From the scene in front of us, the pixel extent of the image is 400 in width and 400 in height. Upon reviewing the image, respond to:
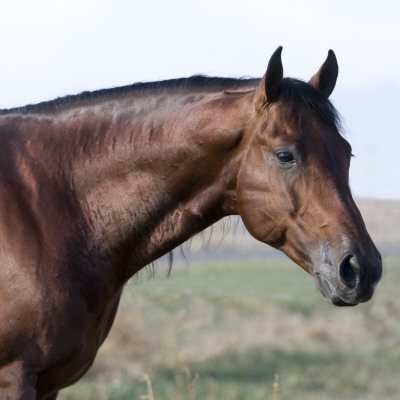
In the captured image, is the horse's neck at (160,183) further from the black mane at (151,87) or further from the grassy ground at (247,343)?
the grassy ground at (247,343)

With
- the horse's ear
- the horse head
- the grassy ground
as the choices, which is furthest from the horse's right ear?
the grassy ground

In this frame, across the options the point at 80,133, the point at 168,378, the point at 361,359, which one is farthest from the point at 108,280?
the point at 361,359

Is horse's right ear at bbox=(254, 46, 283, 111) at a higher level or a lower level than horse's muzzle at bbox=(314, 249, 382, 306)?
higher

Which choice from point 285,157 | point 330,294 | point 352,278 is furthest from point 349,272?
point 285,157

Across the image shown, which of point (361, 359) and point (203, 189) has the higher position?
point (203, 189)

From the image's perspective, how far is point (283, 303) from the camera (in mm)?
19203

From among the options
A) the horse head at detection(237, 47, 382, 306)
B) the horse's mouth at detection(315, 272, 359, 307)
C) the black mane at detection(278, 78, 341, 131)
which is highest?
the black mane at detection(278, 78, 341, 131)

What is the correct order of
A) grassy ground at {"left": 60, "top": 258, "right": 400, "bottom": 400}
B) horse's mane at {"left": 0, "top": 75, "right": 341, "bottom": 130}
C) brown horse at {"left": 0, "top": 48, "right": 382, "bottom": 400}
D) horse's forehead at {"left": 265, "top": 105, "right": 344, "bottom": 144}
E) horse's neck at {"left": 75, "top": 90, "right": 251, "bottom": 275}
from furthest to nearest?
1. grassy ground at {"left": 60, "top": 258, "right": 400, "bottom": 400}
2. horse's mane at {"left": 0, "top": 75, "right": 341, "bottom": 130}
3. horse's neck at {"left": 75, "top": 90, "right": 251, "bottom": 275}
4. horse's forehead at {"left": 265, "top": 105, "right": 344, "bottom": 144}
5. brown horse at {"left": 0, "top": 48, "right": 382, "bottom": 400}

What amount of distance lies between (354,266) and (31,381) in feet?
5.94

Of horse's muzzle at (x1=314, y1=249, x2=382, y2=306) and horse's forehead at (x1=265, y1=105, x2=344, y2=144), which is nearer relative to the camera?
horse's muzzle at (x1=314, y1=249, x2=382, y2=306)

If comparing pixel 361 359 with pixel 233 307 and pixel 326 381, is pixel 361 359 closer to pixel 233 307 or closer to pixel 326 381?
pixel 326 381

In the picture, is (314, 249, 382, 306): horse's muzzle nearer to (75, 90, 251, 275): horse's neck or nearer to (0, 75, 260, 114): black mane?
(75, 90, 251, 275): horse's neck

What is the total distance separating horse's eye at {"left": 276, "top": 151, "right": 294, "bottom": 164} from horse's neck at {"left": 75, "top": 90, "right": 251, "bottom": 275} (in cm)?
38

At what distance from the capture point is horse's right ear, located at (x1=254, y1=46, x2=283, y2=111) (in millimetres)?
4598
